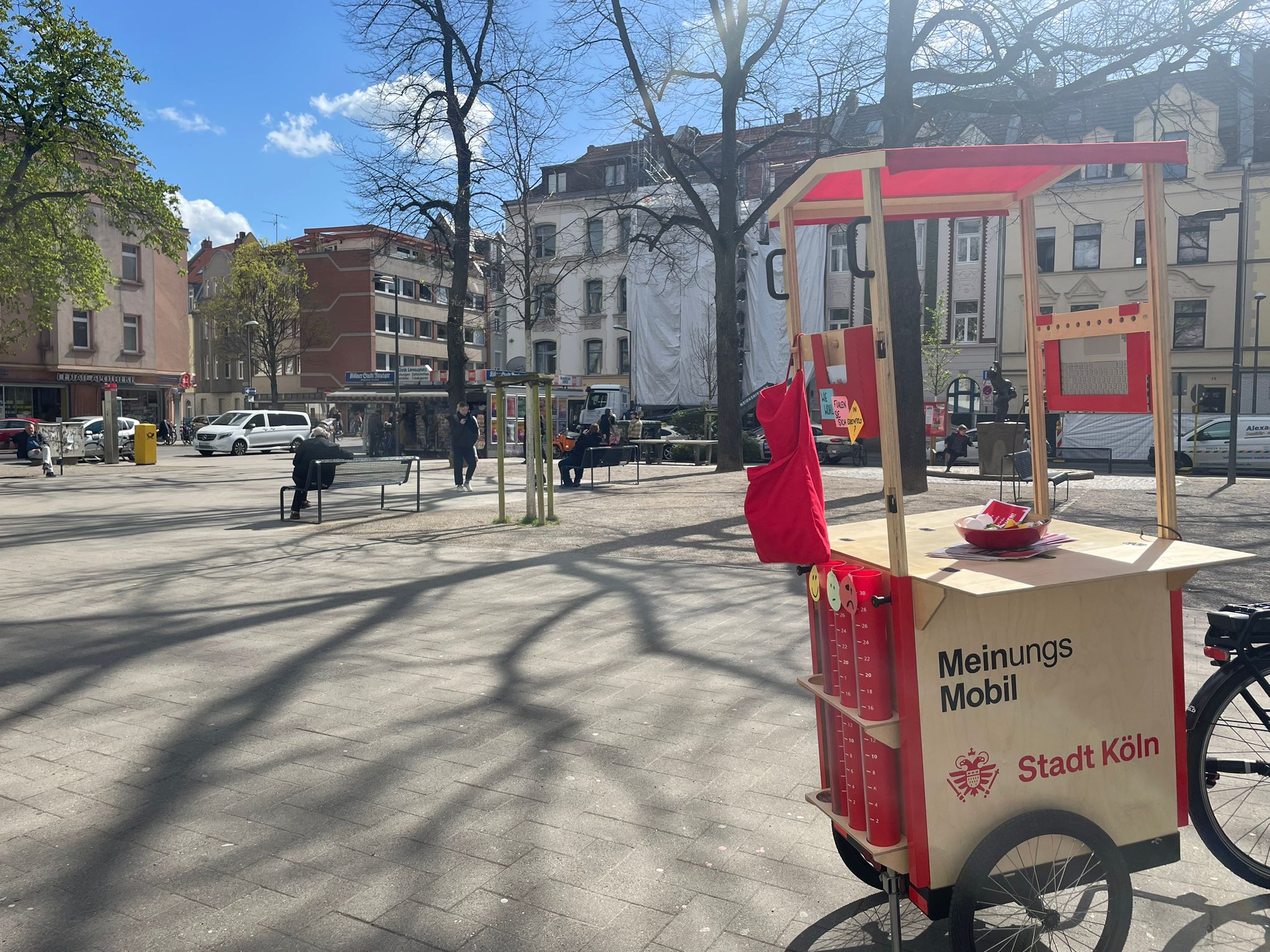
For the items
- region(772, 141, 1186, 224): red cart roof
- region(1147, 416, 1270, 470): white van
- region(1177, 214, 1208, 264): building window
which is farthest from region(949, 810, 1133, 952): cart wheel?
region(1177, 214, 1208, 264): building window

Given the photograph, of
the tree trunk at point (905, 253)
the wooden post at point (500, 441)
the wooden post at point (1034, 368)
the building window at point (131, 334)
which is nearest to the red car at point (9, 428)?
the building window at point (131, 334)

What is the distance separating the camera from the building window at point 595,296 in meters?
54.7

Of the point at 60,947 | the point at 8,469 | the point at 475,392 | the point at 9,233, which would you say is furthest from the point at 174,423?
the point at 60,947

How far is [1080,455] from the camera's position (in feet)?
97.0

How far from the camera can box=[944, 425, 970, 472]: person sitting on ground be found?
2742 cm

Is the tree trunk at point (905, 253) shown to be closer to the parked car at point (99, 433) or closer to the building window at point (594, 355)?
the parked car at point (99, 433)

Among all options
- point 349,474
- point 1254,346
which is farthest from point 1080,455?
point 349,474

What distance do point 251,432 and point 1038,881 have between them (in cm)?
4085

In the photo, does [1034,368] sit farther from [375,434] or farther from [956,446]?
[375,434]

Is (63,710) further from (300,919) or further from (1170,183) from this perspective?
(1170,183)

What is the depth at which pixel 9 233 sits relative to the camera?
22.9 m

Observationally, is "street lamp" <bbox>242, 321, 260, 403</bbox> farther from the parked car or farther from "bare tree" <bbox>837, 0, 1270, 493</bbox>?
"bare tree" <bbox>837, 0, 1270, 493</bbox>

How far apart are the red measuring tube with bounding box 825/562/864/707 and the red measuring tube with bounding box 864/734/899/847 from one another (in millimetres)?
154

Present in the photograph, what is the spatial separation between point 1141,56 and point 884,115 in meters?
3.60
